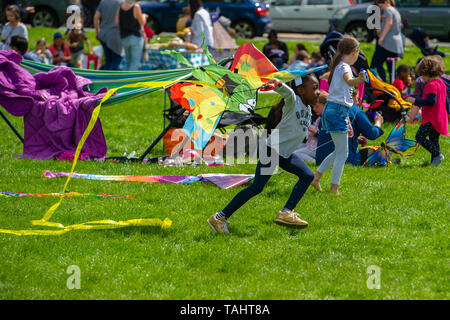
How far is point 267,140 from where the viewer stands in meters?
5.90

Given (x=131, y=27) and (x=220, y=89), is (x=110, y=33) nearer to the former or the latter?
(x=131, y=27)

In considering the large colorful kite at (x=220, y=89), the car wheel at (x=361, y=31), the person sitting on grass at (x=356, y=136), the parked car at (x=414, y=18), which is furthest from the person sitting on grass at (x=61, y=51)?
the large colorful kite at (x=220, y=89)

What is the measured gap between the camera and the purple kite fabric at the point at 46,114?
9.00 metres

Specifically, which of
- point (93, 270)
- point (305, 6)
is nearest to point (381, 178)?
point (93, 270)

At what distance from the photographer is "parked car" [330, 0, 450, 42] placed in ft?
60.0

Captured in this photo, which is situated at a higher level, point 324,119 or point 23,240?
point 324,119

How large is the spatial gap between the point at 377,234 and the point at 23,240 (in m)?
3.22

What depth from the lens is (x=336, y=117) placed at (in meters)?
6.93

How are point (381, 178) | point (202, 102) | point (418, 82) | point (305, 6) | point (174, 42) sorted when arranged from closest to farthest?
point (202, 102) → point (381, 178) → point (418, 82) → point (174, 42) → point (305, 6)

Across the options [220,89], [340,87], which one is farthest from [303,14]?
[220,89]

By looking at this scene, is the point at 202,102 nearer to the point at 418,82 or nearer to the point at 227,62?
the point at 227,62

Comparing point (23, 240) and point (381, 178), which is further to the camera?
point (381, 178)

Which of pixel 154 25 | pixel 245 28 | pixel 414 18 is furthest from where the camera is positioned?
pixel 154 25

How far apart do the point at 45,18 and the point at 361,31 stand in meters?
9.97
